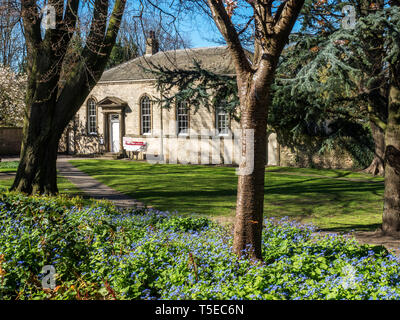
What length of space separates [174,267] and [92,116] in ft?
105

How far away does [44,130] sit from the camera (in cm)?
1251

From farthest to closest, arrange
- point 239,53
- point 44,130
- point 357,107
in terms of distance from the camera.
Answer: point 357,107, point 44,130, point 239,53

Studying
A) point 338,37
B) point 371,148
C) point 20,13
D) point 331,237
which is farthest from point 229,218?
point 371,148

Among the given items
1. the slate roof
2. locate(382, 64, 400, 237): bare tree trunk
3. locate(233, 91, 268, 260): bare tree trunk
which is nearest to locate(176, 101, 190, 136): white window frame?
the slate roof

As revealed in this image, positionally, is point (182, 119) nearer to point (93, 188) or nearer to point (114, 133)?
point (114, 133)

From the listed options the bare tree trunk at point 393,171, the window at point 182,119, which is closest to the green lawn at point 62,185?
the bare tree trunk at point 393,171

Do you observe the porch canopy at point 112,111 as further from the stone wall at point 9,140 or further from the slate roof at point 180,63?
the stone wall at point 9,140

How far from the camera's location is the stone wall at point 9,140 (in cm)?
3348

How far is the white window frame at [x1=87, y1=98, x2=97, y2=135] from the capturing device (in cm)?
3534

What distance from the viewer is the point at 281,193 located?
15586 millimetres

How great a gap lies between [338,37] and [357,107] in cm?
998

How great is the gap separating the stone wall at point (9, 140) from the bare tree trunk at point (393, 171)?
102 feet

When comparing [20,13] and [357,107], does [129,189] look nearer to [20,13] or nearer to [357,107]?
[20,13]

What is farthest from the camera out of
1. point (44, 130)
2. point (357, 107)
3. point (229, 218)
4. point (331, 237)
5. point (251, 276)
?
point (357, 107)
